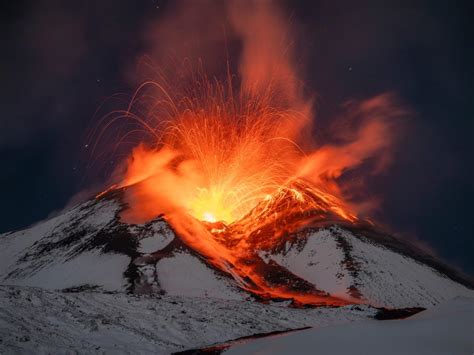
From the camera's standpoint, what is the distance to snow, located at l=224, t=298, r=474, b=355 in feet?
23.2

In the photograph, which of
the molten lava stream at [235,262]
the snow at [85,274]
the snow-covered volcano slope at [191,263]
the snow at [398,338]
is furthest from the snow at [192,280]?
the snow at [398,338]

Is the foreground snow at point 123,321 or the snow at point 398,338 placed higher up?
the foreground snow at point 123,321

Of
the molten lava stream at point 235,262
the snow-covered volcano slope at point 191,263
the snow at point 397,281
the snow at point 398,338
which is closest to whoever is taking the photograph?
the snow at point 398,338

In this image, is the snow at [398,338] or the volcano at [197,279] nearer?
the snow at [398,338]

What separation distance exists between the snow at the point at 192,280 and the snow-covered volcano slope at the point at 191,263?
13 centimetres

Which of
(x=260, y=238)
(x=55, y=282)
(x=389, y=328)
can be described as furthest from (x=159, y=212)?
(x=389, y=328)

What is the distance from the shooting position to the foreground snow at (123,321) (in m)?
14.1

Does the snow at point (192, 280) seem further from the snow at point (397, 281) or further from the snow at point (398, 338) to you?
the snow at point (398, 338)

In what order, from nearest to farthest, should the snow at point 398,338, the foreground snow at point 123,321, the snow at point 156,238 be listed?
the snow at point 398,338
the foreground snow at point 123,321
the snow at point 156,238

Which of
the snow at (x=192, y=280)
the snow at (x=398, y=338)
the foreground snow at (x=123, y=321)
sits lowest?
the snow at (x=398, y=338)

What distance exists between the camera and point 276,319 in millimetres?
25141

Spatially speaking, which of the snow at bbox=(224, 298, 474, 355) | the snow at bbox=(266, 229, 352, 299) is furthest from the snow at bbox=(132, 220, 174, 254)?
the snow at bbox=(224, 298, 474, 355)

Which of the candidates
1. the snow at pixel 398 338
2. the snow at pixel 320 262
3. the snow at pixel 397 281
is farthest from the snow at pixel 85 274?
the snow at pixel 398 338

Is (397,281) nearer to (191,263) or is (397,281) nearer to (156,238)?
(191,263)
